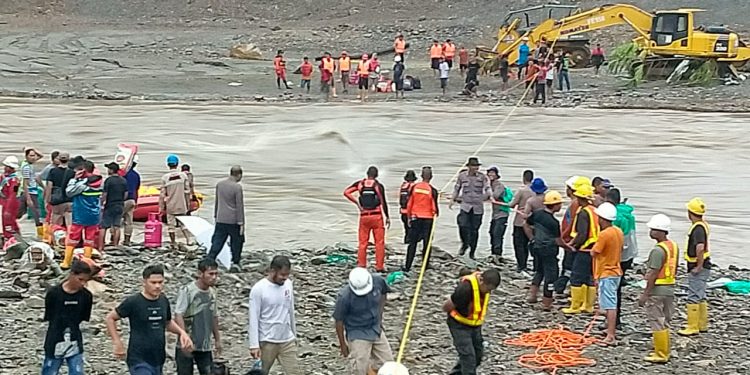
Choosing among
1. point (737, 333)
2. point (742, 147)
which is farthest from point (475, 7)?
point (737, 333)

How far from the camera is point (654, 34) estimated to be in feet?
133

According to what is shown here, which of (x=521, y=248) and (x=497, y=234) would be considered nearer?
(x=521, y=248)

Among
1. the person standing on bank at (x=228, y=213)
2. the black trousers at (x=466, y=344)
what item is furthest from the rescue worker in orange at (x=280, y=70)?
the black trousers at (x=466, y=344)

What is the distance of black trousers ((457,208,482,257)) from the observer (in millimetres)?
16188

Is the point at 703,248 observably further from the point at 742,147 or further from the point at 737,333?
the point at 742,147

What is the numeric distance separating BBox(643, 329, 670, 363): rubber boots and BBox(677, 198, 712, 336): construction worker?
966 millimetres

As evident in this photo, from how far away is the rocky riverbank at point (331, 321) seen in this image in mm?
11305

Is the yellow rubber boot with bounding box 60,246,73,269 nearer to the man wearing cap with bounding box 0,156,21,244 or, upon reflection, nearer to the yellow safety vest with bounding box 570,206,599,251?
the man wearing cap with bounding box 0,156,21,244

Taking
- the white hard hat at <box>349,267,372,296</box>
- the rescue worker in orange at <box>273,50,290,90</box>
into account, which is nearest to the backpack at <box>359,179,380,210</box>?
the white hard hat at <box>349,267,372,296</box>

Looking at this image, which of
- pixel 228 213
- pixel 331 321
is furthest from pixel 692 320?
pixel 228 213

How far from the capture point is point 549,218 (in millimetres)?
13711

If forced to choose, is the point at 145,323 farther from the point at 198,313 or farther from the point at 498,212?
the point at 498,212

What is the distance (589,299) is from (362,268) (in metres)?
2.97

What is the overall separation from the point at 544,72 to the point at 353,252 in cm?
1975
